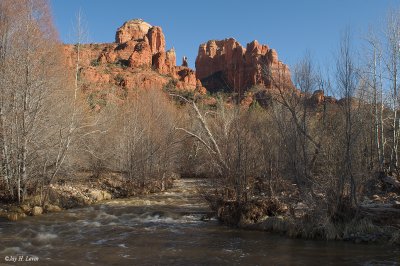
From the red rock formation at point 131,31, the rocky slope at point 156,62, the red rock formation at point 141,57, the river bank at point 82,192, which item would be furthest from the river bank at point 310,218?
the red rock formation at point 131,31

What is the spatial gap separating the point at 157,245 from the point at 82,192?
375 inches

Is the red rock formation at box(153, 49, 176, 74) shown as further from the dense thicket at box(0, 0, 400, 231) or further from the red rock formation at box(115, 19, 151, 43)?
the dense thicket at box(0, 0, 400, 231)

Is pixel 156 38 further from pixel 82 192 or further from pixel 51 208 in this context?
pixel 51 208

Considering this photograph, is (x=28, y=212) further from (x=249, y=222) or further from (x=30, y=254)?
(x=249, y=222)

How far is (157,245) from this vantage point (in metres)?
10.4

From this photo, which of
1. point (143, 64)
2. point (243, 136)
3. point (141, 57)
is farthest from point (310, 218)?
point (141, 57)

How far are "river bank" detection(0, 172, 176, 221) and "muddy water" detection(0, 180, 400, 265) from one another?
0.69 m

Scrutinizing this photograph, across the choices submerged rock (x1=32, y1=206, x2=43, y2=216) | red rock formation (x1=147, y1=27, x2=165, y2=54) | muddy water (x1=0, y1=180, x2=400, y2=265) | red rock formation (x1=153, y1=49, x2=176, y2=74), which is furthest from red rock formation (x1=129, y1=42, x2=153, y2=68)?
muddy water (x1=0, y1=180, x2=400, y2=265)

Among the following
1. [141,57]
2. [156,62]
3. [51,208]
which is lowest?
[51,208]

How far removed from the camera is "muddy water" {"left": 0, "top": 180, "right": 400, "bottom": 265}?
29.1 ft

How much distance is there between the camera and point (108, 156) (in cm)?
2630

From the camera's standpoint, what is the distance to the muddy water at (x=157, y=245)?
350 inches

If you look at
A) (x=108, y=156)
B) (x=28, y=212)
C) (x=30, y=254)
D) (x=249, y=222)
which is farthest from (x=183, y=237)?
(x=108, y=156)

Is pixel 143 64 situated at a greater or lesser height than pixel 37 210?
greater
